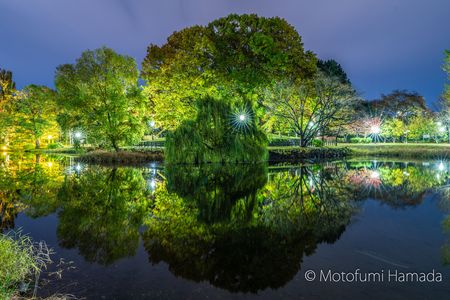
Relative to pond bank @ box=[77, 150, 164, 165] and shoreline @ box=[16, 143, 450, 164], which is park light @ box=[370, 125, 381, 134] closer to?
shoreline @ box=[16, 143, 450, 164]

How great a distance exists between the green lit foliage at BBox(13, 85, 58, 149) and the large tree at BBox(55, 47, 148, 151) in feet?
76.0

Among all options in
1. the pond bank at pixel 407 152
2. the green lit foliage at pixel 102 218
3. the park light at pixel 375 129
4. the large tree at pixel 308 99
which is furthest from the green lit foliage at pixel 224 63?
the park light at pixel 375 129

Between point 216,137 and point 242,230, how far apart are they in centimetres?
1531

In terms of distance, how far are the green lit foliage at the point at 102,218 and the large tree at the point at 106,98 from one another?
14.2m

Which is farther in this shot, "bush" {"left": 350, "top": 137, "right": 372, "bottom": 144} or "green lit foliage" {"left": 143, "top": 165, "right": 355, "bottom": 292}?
"bush" {"left": 350, "top": 137, "right": 372, "bottom": 144}

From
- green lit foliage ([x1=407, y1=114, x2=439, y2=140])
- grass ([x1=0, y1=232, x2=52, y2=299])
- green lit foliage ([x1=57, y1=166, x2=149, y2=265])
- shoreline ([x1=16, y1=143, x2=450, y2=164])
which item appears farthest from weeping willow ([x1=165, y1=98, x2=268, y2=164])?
green lit foliage ([x1=407, y1=114, x2=439, y2=140])

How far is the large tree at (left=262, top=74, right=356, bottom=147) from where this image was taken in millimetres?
33094

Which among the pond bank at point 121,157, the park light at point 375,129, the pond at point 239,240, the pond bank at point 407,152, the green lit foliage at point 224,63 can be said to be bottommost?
the pond at point 239,240

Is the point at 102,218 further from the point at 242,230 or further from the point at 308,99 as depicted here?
the point at 308,99

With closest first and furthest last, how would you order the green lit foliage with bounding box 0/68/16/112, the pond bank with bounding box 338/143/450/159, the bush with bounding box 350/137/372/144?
1. the pond bank with bounding box 338/143/450/159
2. the green lit foliage with bounding box 0/68/16/112
3. the bush with bounding box 350/137/372/144

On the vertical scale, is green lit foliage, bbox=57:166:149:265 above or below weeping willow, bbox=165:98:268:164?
below

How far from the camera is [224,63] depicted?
1118 inches

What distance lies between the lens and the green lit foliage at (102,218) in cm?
580

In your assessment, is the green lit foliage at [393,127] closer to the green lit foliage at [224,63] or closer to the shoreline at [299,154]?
the shoreline at [299,154]
